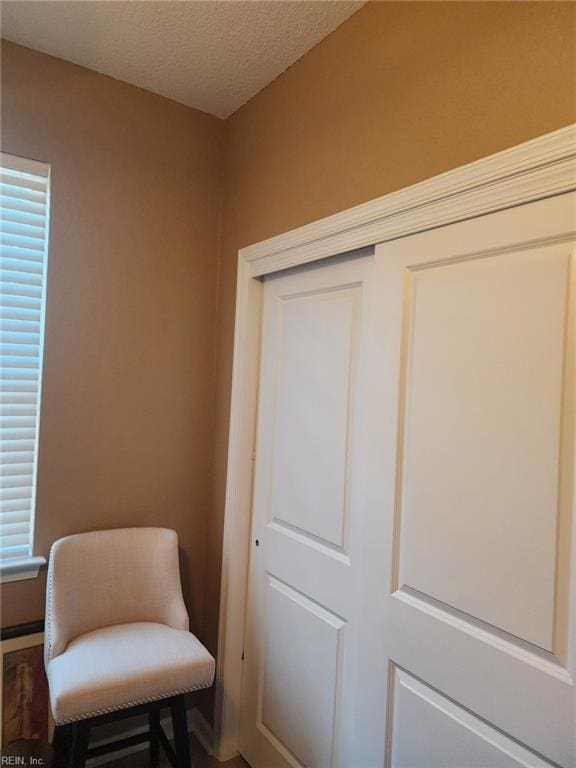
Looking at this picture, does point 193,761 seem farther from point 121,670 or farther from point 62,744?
point 121,670

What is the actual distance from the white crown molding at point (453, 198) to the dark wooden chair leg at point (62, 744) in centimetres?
183

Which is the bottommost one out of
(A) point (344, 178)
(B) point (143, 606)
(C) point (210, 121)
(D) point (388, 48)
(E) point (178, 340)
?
(B) point (143, 606)

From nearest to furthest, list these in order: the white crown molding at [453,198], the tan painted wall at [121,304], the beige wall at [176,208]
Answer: the white crown molding at [453,198]
the beige wall at [176,208]
the tan painted wall at [121,304]

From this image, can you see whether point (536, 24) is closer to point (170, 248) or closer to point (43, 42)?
point (170, 248)

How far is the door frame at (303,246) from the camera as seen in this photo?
1062 mm

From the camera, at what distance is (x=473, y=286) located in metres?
1.20

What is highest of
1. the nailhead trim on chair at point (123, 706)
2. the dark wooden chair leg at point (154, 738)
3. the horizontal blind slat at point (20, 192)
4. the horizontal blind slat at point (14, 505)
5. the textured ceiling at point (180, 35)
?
the textured ceiling at point (180, 35)

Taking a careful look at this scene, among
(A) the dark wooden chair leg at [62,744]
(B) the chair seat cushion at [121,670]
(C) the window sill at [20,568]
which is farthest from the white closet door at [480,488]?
(C) the window sill at [20,568]

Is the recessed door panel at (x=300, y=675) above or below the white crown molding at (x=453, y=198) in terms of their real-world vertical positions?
below

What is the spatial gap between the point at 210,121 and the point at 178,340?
1.02m

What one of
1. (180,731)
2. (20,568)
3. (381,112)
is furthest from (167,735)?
(381,112)

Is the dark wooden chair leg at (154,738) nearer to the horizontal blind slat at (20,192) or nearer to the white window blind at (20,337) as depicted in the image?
the white window blind at (20,337)

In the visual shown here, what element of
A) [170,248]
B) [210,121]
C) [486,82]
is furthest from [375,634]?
[210,121]

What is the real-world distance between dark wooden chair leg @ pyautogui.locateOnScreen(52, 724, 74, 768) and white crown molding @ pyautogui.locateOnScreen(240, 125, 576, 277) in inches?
71.9
